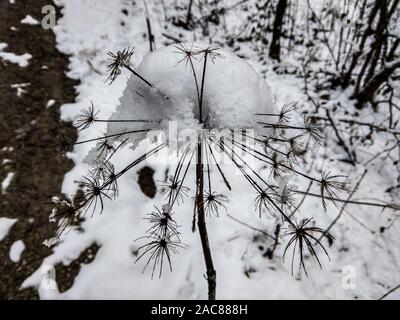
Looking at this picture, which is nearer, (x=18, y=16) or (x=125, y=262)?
(x=125, y=262)

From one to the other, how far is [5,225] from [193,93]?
2.66 meters

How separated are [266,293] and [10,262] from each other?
95.5 inches

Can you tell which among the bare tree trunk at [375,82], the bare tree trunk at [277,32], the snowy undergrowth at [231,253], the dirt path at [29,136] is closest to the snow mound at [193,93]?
the snowy undergrowth at [231,253]

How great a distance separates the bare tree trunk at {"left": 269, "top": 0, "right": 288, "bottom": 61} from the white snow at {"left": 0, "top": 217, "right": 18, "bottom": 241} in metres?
4.85

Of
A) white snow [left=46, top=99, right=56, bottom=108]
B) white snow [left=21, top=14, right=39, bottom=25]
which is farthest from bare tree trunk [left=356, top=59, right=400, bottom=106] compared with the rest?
white snow [left=21, top=14, right=39, bottom=25]

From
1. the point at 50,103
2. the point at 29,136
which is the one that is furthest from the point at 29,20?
the point at 29,136

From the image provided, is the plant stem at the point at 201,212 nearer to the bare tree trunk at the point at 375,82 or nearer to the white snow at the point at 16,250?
the white snow at the point at 16,250

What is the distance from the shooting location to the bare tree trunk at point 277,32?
473 cm

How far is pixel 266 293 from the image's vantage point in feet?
8.38

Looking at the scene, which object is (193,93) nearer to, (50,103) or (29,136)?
(29,136)

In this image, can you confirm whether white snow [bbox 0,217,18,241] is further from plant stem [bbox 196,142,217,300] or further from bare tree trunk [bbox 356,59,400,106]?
bare tree trunk [bbox 356,59,400,106]

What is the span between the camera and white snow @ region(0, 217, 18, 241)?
9.30ft
